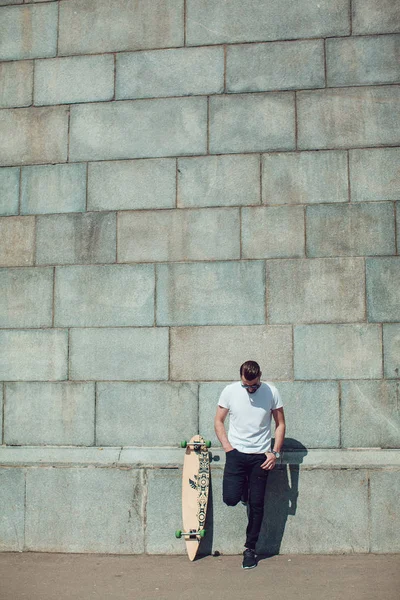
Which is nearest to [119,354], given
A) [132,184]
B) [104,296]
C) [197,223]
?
[104,296]

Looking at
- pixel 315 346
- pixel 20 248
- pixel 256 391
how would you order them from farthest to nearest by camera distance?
pixel 20 248, pixel 315 346, pixel 256 391

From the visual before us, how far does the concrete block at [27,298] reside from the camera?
26.0ft

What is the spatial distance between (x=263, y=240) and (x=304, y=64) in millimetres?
1908

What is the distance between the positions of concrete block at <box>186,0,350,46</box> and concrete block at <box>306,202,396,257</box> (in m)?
1.89

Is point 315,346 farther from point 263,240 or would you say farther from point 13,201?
point 13,201

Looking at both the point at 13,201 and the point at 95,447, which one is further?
the point at 13,201

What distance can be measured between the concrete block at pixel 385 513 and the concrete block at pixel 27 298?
3691 millimetres

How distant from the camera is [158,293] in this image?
25.4 feet

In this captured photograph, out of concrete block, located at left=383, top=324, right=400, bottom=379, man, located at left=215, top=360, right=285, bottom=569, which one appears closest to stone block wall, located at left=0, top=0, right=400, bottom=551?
concrete block, located at left=383, top=324, right=400, bottom=379

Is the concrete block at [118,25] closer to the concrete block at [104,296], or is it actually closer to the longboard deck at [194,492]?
the concrete block at [104,296]

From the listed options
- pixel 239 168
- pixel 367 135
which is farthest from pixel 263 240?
pixel 367 135

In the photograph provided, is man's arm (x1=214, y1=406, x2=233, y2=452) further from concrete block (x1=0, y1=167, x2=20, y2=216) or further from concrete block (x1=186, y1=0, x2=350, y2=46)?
concrete block (x1=186, y1=0, x2=350, y2=46)

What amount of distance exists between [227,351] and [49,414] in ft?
6.43

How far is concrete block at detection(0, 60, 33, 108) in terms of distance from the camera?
8.28 metres
